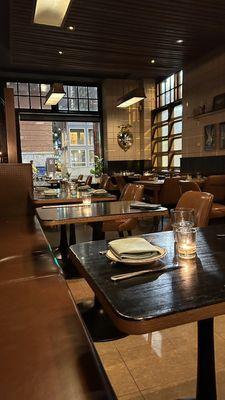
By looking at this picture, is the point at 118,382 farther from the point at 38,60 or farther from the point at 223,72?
the point at 38,60

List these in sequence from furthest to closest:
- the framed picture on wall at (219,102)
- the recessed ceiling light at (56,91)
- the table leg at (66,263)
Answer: the framed picture on wall at (219,102) → the recessed ceiling light at (56,91) → the table leg at (66,263)

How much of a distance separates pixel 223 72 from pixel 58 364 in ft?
22.3

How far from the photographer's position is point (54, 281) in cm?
157

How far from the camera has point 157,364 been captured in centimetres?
166

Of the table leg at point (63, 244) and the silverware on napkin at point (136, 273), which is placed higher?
the silverware on napkin at point (136, 273)

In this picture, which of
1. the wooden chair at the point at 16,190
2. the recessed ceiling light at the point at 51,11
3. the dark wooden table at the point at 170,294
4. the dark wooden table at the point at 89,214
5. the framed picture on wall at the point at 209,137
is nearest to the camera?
the dark wooden table at the point at 170,294

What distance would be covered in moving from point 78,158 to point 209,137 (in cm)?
490

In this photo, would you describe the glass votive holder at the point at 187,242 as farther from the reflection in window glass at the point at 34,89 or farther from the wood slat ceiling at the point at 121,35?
the reflection in window glass at the point at 34,89

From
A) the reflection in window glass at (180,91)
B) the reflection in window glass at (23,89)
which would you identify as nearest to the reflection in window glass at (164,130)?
the reflection in window glass at (180,91)

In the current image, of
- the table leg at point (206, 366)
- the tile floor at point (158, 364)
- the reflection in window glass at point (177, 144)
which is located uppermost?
the reflection in window glass at point (177, 144)

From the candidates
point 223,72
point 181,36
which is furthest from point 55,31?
point 223,72

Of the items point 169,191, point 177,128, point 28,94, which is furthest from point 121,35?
point 28,94

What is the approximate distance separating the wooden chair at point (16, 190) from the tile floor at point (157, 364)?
2065mm

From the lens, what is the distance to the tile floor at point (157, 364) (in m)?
1.47
